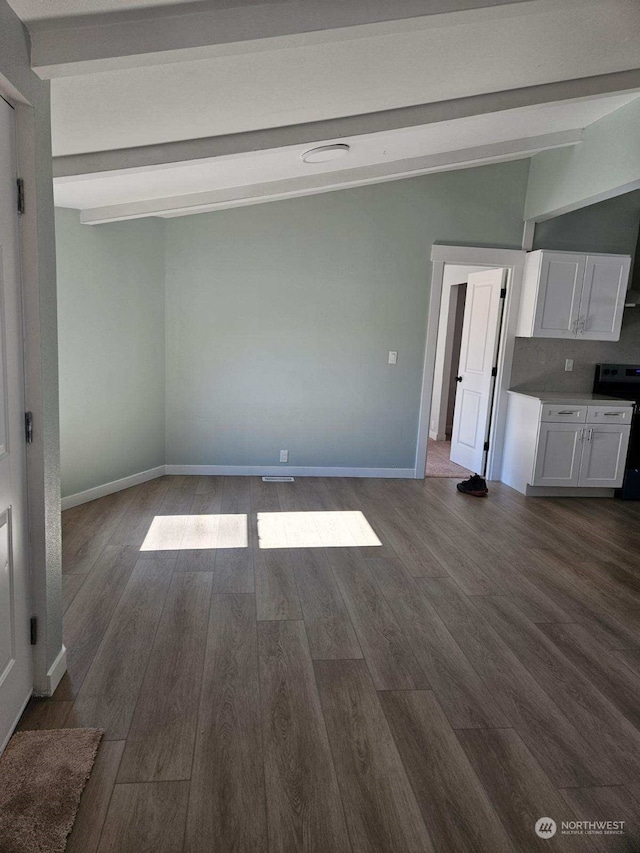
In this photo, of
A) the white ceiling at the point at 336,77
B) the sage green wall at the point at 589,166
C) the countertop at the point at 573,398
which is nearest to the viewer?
the white ceiling at the point at 336,77

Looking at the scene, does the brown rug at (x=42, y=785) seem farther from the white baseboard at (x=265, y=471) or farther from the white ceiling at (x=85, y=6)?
the white baseboard at (x=265, y=471)

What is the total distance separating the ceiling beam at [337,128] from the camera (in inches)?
116

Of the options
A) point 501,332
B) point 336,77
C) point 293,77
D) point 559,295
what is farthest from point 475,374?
point 293,77

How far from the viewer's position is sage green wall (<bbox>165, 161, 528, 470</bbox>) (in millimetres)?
5242

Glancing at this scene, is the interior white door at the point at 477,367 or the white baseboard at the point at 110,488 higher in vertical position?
the interior white door at the point at 477,367

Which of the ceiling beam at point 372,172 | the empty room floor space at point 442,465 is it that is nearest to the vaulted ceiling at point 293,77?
the ceiling beam at point 372,172

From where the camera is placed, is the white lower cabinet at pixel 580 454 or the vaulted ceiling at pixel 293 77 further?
the white lower cabinet at pixel 580 454

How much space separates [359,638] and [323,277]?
3.51 m

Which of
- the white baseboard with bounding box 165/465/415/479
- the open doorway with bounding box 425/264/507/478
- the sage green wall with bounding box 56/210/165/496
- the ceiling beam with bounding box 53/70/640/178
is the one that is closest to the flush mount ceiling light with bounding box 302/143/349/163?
the ceiling beam with bounding box 53/70/640/178

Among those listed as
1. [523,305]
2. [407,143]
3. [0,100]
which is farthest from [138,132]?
[523,305]

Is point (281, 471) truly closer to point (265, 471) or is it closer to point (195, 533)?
point (265, 471)

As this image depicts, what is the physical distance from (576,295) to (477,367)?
1.18 m

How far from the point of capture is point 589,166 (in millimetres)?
4273

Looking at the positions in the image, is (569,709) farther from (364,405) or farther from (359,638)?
(364,405)
